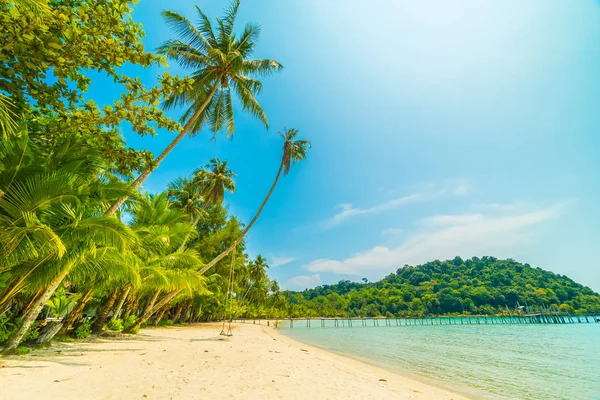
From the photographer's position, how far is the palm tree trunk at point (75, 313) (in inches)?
387

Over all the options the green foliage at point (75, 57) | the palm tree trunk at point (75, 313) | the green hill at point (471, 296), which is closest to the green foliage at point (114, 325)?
the palm tree trunk at point (75, 313)

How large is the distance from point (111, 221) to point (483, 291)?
115716 millimetres

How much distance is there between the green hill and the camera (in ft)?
296

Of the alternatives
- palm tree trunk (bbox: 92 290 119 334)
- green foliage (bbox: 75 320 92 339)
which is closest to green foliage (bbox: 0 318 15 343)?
green foliage (bbox: 75 320 92 339)

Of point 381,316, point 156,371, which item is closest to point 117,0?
point 156,371

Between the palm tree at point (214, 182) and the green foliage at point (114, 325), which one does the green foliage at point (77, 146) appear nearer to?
the green foliage at point (114, 325)

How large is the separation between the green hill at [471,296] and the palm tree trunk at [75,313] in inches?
2904

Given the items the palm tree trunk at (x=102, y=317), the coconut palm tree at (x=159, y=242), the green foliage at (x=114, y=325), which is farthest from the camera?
the green foliage at (x=114, y=325)

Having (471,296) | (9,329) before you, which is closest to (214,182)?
(9,329)

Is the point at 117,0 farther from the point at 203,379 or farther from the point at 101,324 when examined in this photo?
the point at 101,324

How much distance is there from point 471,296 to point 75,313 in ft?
373

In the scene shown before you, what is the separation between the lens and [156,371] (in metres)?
6.29

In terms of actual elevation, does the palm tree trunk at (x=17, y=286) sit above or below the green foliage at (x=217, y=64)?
below

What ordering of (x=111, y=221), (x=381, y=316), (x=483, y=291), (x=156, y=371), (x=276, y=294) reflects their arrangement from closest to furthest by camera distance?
1. (x=111, y=221)
2. (x=156, y=371)
3. (x=276, y=294)
4. (x=483, y=291)
5. (x=381, y=316)
